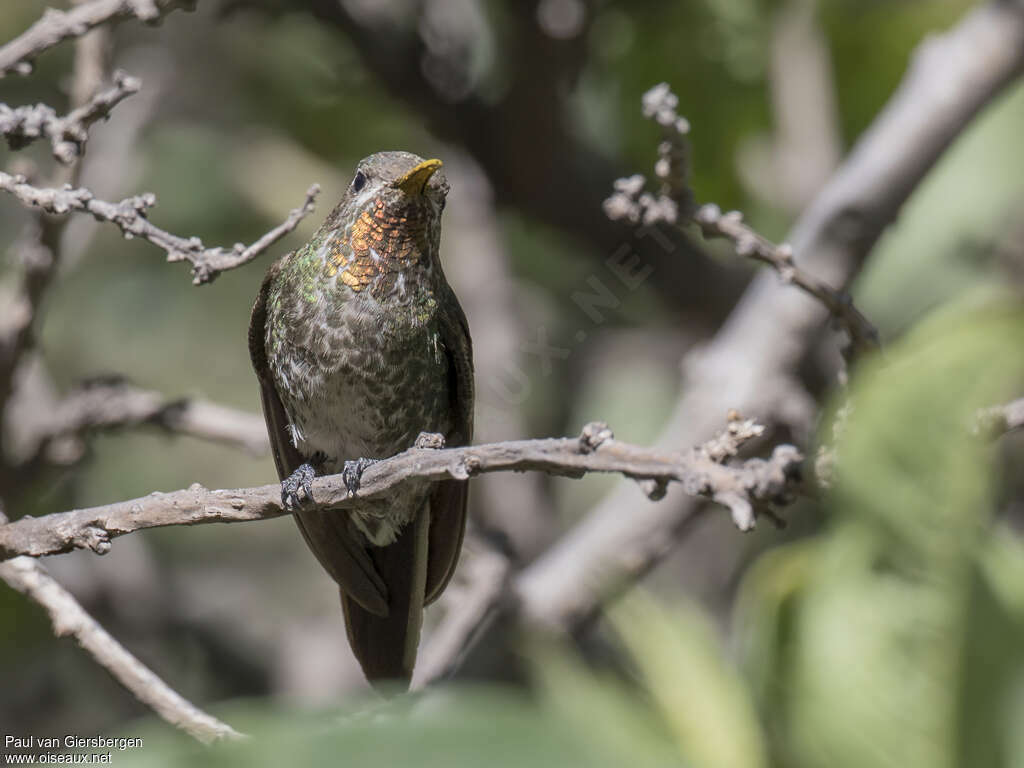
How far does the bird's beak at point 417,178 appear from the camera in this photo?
349cm

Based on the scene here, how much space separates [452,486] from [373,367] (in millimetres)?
424

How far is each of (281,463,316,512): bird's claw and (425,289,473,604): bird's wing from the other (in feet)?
1.50

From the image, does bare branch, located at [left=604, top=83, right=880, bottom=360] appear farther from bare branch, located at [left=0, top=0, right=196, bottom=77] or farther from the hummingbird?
bare branch, located at [left=0, top=0, right=196, bottom=77]

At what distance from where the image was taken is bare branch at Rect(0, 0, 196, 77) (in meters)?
2.71

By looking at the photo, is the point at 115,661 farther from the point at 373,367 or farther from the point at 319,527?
the point at 373,367

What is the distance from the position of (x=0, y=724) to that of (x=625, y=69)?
3.63m

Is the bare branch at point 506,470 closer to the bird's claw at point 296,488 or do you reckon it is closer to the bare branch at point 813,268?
the bird's claw at point 296,488

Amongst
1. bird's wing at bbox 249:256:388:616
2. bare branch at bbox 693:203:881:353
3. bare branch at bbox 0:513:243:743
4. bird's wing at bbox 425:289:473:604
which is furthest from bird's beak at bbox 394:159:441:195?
bare branch at bbox 0:513:243:743

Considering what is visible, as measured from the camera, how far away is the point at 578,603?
13.6 ft

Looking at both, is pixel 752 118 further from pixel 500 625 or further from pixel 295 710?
pixel 295 710

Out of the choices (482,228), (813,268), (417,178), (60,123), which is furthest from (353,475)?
(482,228)

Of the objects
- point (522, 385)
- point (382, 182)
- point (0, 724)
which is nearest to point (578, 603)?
point (522, 385)

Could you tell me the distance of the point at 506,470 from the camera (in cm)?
223

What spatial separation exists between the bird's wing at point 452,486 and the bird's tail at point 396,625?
0.12 ft
